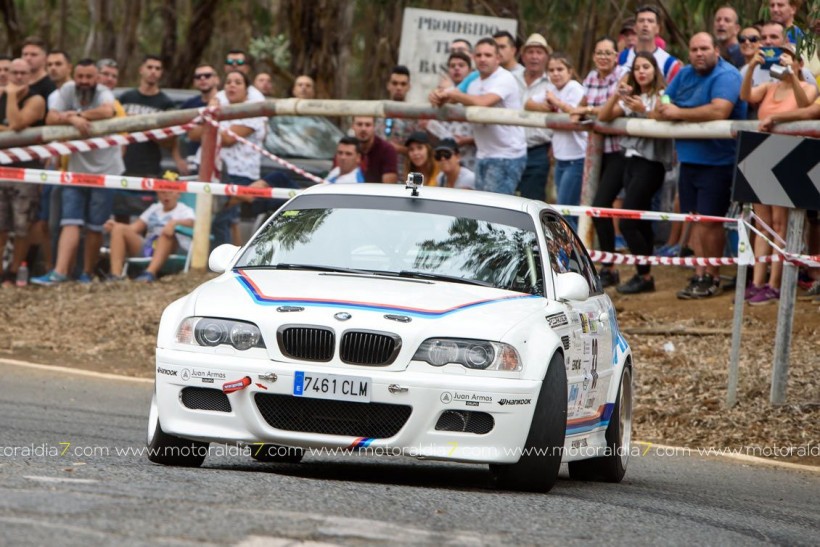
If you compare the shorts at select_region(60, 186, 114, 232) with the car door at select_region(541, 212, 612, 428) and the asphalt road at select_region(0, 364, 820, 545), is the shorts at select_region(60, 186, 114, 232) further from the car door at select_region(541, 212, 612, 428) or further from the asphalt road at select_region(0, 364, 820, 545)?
the car door at select_region(541, 212, 612, 428)

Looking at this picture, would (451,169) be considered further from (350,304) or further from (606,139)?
(350,304)

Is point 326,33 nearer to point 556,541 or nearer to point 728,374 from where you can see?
point 728,374

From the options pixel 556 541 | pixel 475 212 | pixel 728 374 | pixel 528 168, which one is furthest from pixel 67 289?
pixel 556 541

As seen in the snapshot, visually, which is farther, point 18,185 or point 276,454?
point 18,185

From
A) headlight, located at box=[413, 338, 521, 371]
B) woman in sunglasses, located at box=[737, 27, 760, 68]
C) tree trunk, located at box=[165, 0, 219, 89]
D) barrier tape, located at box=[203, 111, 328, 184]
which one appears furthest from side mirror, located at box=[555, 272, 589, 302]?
tree trunk, located at box=[165, 0, 219, 89]

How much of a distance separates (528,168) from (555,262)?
7.72 m

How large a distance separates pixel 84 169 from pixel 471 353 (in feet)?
36.2

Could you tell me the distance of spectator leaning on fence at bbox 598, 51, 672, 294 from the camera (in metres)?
14.9

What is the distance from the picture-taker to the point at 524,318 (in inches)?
307

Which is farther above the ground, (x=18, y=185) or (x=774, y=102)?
(x=774, y=102)

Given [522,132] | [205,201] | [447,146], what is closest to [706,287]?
[522,132]

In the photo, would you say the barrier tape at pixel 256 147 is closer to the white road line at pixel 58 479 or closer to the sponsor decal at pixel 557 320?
the sponsor decal at pixel 557 320

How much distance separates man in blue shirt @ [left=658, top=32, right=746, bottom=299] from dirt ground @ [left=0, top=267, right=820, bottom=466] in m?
0.87

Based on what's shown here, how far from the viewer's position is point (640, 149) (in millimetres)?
15164
